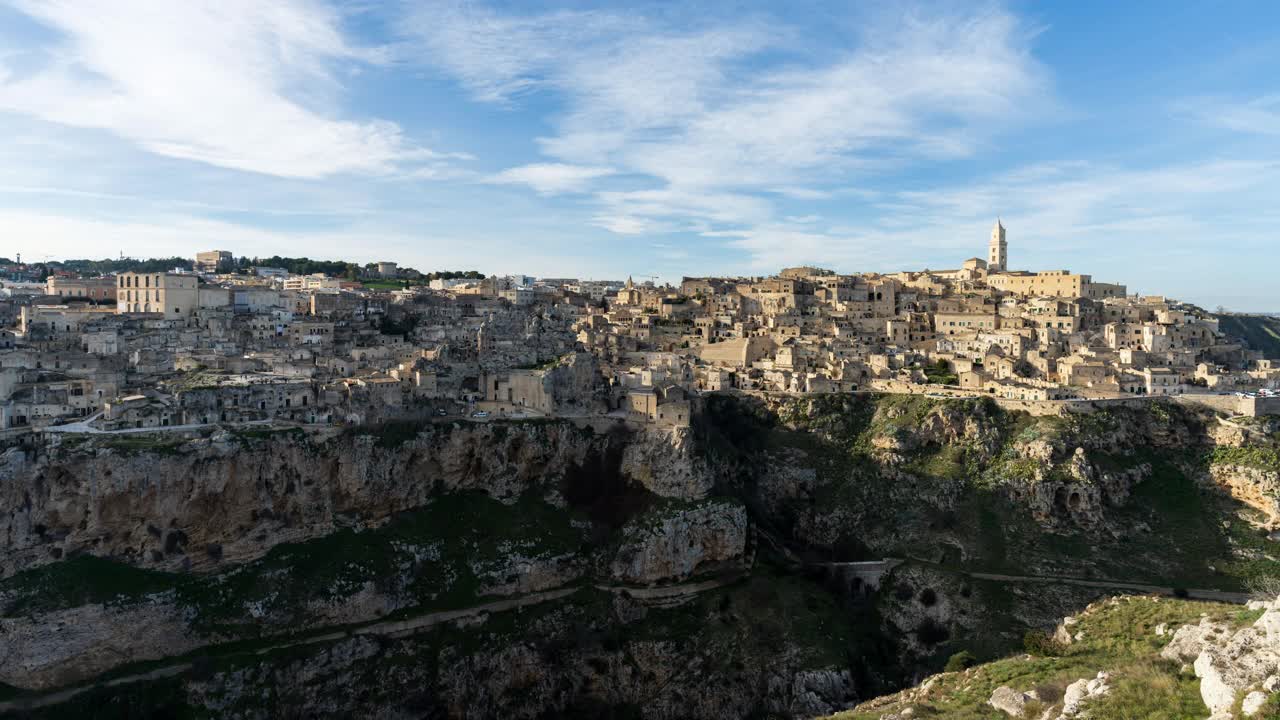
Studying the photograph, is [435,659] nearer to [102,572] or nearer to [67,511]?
[102,572]

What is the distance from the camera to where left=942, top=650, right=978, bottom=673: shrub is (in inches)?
1550

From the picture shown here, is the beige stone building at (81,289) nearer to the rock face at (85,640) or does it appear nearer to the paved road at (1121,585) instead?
the rock face at (85,640)

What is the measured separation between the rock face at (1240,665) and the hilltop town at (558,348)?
118 feet

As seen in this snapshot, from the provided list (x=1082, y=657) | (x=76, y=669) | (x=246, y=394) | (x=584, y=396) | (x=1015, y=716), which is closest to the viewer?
(x=1015, y=716)

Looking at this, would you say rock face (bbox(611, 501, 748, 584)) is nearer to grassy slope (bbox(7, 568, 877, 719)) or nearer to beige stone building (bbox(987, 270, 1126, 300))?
grassy slope (bbox(7, 568, 877, 719))

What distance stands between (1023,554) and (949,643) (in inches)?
282

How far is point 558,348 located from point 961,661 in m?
36.6

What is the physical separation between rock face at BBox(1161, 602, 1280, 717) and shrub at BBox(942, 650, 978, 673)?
19.1m

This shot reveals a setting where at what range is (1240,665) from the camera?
59.9 ft

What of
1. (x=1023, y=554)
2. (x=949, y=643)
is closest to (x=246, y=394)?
(x=949, y=643)

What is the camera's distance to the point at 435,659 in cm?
4181

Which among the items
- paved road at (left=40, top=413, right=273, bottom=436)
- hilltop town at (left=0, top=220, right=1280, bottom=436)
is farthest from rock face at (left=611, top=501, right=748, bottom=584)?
paved road at (left=40, top=413, right=273, bottom=436)

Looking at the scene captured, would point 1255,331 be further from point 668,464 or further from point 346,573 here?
point 346,573

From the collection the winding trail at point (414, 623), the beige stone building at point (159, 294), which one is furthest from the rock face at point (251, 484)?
the beige stone building at point (159, 294)
